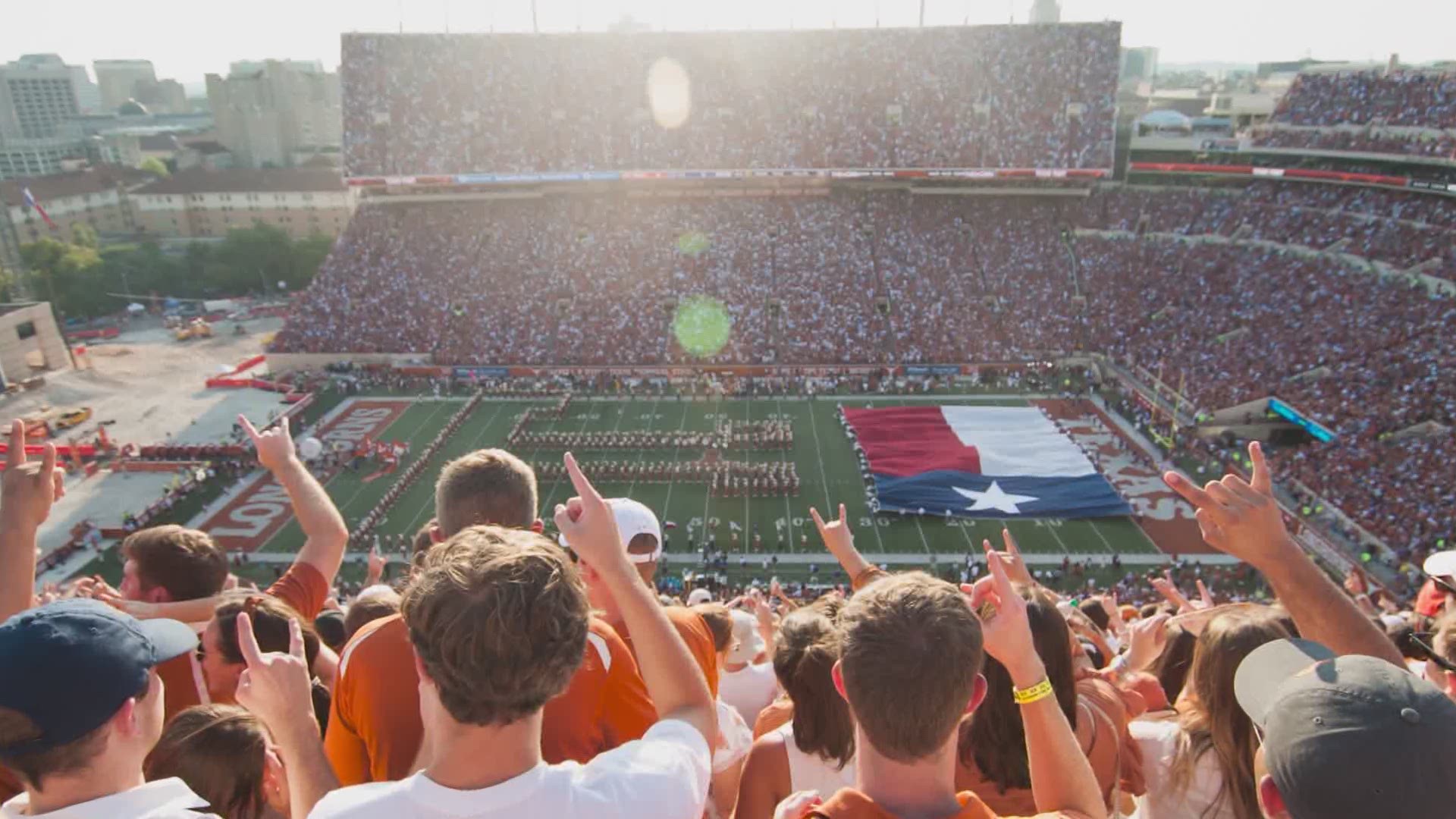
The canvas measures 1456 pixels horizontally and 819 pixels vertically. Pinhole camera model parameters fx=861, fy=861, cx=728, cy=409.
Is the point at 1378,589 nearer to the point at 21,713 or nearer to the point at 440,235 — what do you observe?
the point at 21,713

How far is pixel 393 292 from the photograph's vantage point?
3556 centimetres

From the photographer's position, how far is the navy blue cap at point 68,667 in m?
1.86

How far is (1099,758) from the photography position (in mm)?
3076

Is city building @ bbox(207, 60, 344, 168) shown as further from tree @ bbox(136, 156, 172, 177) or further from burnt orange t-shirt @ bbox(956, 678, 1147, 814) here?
burnt orange t-shirt @ bbox(956, 678, 1147, 814)

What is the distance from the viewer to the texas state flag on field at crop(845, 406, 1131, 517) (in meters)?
20.5

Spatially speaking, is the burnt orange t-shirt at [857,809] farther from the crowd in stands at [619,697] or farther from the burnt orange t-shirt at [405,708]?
the burnt orange t-shirt at [405,708]

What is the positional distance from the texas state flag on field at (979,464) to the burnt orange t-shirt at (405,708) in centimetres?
1845

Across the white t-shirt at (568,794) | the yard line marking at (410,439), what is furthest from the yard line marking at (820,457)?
the white t-shirt at (568,794)

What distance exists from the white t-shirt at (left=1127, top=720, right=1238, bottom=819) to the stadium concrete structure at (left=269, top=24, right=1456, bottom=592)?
53.4ft

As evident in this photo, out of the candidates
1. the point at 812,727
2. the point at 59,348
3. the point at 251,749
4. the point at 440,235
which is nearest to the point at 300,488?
the point at 251,749

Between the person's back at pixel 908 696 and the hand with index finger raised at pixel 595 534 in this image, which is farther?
the hand with index finger raised at pixel 595 534

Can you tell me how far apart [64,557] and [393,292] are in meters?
18.1

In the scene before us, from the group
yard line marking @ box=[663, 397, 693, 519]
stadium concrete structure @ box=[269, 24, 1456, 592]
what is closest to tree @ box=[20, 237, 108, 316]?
stadium concrete structure @ box=[269, 24, 1456, 592]

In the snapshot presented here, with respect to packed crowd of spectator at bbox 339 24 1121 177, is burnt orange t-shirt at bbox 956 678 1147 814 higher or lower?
lower
